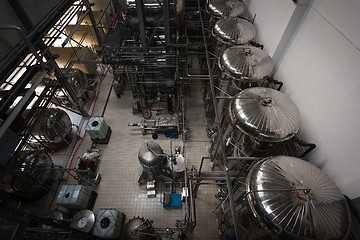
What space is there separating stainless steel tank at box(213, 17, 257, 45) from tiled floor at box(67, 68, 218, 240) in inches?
144

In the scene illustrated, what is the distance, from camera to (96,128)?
745 centimetres

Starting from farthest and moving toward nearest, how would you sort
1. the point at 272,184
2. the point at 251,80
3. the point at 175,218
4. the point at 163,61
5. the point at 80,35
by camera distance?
the point at 80,35, the point at 163,61, the point at 175,218, the point at 251,80, the point at 272,184

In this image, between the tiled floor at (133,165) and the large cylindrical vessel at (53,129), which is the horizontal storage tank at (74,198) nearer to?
the tiled floor at (133,165)

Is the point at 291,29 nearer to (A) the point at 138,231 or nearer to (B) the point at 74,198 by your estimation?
(A) the point at 138,231

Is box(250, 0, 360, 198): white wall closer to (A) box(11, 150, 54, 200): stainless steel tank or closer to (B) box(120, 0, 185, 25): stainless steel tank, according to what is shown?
(B) box(120, 0, 185, 25): stainless steel tank

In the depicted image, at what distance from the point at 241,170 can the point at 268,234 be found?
73.3 inches

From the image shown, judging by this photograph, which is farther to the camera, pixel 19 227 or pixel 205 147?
pixel 205 147

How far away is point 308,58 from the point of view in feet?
14.3

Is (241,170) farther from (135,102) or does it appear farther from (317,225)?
(135,102)

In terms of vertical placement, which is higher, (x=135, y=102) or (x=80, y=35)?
(x=80, y=35)

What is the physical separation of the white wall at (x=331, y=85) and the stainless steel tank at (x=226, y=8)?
2.91 m

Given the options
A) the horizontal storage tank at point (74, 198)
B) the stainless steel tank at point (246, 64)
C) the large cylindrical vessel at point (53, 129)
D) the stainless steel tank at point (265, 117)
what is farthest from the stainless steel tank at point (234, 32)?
the large cylindrical vessel at point (53, 129)

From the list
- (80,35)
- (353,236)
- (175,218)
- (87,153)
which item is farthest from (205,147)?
(80,35)

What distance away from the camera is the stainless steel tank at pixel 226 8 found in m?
6.98
